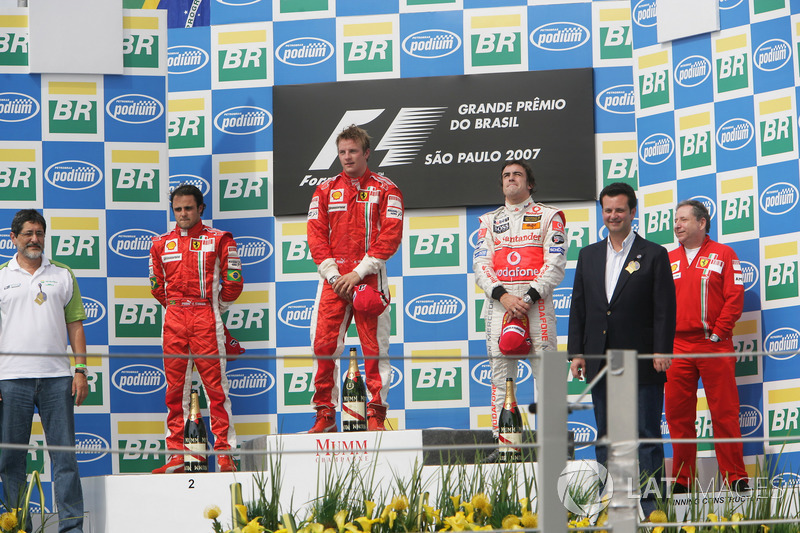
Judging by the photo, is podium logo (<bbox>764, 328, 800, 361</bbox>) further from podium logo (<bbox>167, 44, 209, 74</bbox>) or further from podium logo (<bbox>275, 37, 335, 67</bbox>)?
podium logo (<bbox>167, 44, 209, 74</bbox>)

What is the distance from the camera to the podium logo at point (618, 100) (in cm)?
631

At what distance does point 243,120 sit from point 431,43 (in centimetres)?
135

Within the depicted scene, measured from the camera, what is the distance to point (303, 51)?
21.7 feet

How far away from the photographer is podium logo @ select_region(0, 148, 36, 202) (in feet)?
20.7

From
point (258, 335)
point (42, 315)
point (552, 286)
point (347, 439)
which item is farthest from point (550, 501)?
point (258, 335)

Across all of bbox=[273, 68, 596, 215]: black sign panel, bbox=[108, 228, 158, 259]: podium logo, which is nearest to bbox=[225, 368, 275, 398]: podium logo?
bbox=[108, 228, 158, 259]: podium logo

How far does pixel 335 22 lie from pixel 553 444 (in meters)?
5.31

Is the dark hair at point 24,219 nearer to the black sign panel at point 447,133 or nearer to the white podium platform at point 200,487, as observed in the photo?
the white podium platform at point 200,487

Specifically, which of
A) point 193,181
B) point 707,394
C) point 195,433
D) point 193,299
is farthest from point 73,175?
point 707,394

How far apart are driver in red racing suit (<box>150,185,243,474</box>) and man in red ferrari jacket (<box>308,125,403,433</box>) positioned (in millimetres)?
→ 823

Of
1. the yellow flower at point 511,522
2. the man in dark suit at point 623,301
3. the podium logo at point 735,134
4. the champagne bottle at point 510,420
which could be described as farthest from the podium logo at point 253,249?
the yellow flower at point 511,522

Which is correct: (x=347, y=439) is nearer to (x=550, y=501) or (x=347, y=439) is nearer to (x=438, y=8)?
(x=550, y=501)

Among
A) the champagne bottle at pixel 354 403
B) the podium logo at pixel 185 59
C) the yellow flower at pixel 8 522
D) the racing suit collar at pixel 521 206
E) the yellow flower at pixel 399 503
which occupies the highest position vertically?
the podium logo at pixel 185 59

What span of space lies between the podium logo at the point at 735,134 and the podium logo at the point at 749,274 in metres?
0.70
